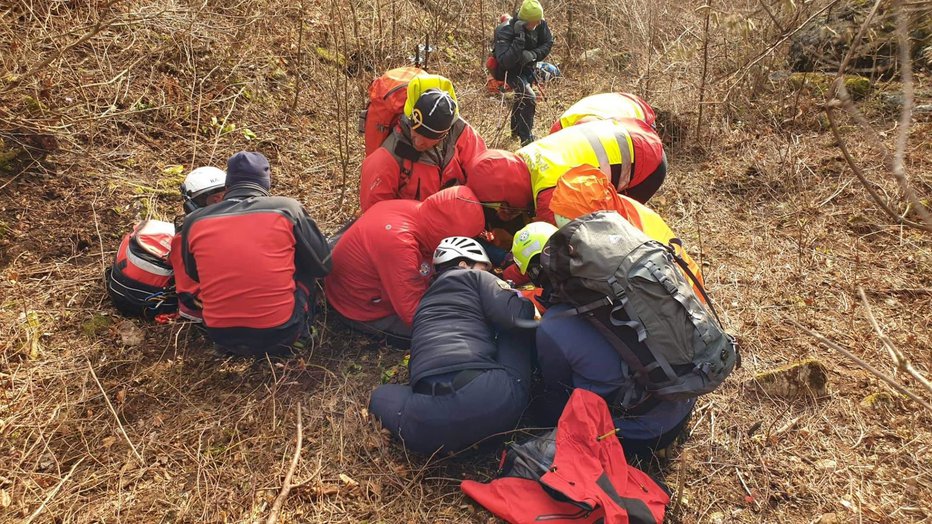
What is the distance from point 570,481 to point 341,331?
7.24 feet

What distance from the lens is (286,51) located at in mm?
7180

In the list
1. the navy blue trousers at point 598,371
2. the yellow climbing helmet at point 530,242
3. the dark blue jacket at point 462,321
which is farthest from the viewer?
the yellow climbing helmet at point 530,242

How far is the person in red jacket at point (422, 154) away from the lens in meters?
4.36

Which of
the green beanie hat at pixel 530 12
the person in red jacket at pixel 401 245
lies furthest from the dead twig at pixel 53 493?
the green beanie hat at pixel 530 12

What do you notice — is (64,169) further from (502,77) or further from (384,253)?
(502,77)

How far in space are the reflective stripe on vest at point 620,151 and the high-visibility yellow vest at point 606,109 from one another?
47 centimetres

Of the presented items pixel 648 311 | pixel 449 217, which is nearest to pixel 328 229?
pixel 449 217

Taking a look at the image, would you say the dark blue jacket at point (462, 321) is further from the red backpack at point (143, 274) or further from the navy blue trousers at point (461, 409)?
the red backpack at point (143, 274)

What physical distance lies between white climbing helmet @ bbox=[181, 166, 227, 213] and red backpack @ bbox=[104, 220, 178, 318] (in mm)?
320

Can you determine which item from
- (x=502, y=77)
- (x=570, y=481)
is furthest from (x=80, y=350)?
(x=502, y=77)

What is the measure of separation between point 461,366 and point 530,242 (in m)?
0.90

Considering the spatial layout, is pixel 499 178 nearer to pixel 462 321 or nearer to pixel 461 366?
pixel 462 321

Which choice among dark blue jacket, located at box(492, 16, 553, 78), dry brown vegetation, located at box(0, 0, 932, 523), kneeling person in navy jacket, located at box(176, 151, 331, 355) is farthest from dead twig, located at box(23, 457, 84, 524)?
dark blue jacket, located at box(492, 16, 553, 78)

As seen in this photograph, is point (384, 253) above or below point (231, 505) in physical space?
above
